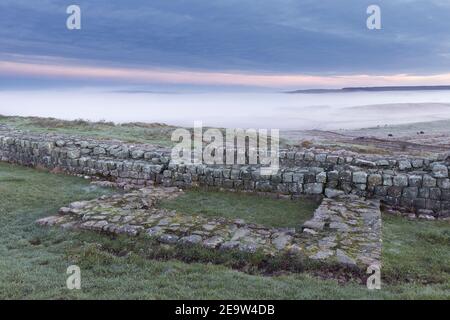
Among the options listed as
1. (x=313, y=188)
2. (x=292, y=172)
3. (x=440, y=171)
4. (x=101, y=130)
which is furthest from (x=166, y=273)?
(x=101, y=130)

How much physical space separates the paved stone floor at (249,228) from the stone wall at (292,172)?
0.87 metres

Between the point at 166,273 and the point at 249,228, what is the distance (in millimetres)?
2696

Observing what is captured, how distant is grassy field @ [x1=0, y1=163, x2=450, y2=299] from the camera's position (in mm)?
5945

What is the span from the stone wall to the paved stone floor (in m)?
0.87

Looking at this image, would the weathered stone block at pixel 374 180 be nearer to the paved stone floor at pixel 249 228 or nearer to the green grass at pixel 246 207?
the paved stone floor at pixel 249 228

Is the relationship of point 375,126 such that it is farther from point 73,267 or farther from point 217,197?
point 73,267

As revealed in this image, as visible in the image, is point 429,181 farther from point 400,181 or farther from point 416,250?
point 416,250

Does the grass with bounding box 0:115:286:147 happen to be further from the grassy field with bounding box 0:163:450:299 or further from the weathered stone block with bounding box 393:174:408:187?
the grassy field with bounding box 0:163:450:299

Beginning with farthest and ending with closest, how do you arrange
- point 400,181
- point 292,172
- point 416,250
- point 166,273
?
point 292,172, point 400,181, point 416,250, point 166,273

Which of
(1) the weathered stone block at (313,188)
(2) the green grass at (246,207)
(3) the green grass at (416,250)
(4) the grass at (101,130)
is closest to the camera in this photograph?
(3) the green grass at (416,250)

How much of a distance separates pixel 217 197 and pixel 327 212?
377 cm

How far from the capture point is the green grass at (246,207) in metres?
10.6

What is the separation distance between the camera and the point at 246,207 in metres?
11.5

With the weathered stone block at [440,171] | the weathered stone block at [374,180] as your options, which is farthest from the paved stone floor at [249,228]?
the weathered stone block at [440,171]
